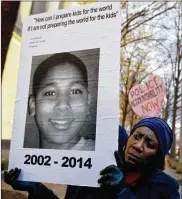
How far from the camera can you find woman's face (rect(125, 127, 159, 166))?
1.29 metres

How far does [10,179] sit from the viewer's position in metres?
1.46

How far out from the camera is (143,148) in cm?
129

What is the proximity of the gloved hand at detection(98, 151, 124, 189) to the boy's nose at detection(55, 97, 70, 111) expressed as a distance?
0.34 m

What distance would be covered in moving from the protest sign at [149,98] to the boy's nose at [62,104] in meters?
2.16

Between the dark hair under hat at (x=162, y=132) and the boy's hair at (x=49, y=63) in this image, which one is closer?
the dark hair under hat at (x=162, y=132)

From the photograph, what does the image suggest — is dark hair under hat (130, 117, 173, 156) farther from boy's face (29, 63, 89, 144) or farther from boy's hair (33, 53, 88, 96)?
boy's hair (33, 53, 88, 96)

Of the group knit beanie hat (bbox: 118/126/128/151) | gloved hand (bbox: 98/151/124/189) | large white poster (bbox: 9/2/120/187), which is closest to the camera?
gloved hand (bbox: 98/151/124/189)

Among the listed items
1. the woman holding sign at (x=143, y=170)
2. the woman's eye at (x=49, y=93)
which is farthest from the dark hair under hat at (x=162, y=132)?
the woman's eye at (x=49, y=93)

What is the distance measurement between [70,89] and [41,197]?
1.78 feet

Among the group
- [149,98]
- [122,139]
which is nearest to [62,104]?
[122,139]

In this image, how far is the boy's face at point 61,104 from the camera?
4.68 feet

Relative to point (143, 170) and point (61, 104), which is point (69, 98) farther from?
point (143, 170)

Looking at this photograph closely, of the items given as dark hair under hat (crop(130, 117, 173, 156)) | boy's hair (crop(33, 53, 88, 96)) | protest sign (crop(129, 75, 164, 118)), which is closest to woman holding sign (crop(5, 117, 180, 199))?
dark hair under hat (crop(130, 117, 173, 156))

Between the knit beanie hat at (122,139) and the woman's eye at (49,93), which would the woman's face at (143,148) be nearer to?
the knit beanie hat at (122,139)
